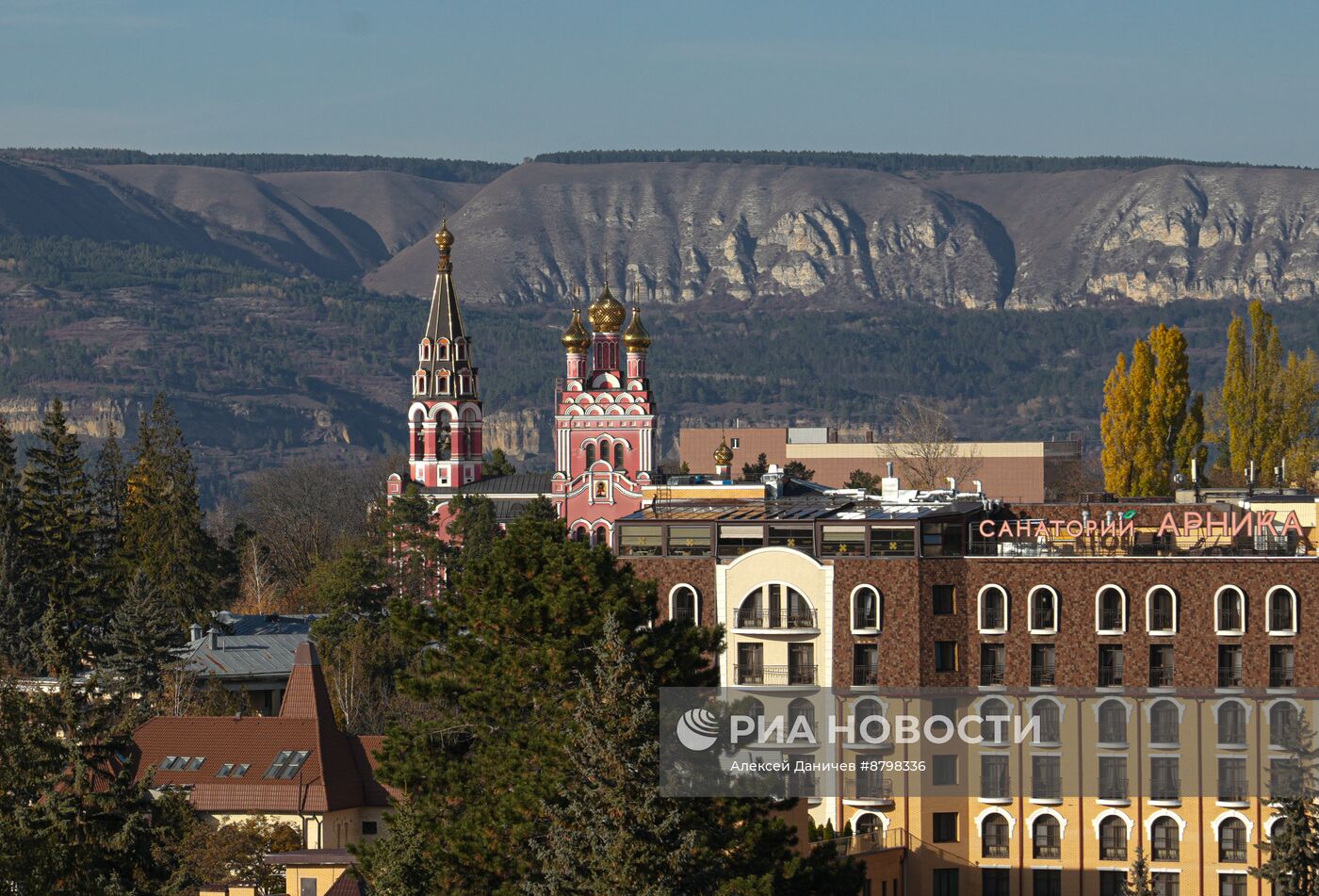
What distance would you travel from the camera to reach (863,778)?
3221 inches

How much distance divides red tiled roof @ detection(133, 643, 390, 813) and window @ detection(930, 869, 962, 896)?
2041 centimetres

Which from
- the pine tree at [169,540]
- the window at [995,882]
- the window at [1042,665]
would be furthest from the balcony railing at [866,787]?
the pine tree at [169,540]

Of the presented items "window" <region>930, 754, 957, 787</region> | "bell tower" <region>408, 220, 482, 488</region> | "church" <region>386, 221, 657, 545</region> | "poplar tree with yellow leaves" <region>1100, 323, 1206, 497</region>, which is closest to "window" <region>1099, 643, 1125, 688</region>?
"window" <region>930, 754, 957, 787</region>

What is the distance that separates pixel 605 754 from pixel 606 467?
127 meters

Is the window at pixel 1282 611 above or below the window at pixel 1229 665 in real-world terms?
above

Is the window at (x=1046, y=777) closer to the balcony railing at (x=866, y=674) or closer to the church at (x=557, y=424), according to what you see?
the balcony railing at (x=866, y=674)

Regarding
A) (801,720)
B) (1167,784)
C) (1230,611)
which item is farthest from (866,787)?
(1230,611)

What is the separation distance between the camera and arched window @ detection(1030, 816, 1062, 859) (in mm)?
82000

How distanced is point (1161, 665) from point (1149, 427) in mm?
63588

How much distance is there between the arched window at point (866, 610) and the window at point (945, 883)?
7246 mm

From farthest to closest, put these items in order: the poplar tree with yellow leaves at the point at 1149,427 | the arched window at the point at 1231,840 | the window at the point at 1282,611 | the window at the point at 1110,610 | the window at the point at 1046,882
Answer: the poplar tree with yellow leaves at the point at 1149,427 < the window at the point at 1110,610 < the window at the point at 1282,611 < the window at the point at 1046,882 < the arched window at the point at 1231,840

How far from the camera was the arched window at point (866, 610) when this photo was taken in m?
85.0

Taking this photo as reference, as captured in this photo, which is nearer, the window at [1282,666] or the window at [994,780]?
the window at [994,780]


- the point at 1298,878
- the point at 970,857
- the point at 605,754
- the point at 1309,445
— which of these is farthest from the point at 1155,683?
the point at 1309,445
